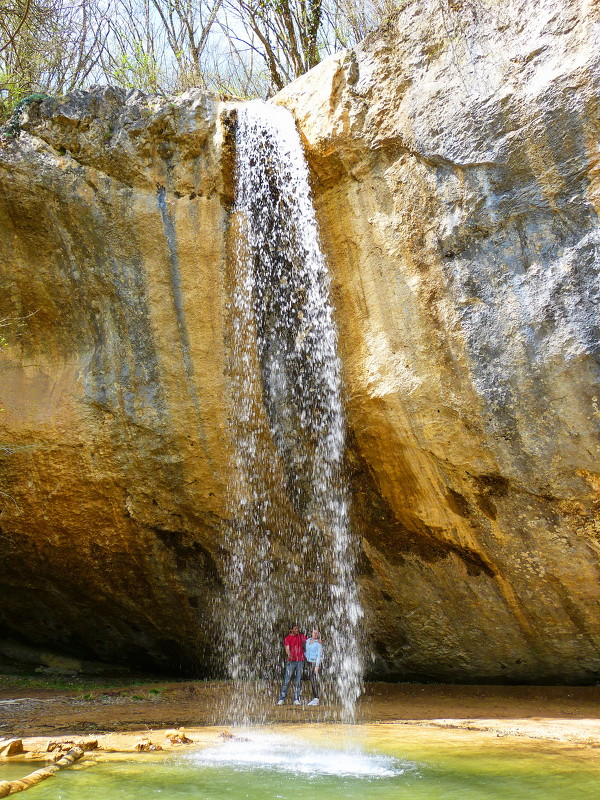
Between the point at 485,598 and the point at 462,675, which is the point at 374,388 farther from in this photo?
the point at 462,675

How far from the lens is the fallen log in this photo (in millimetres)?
4961

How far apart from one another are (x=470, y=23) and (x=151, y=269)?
5.38m

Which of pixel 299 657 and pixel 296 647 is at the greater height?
pixel 296 647

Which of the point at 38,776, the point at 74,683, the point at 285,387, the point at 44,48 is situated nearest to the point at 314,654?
the point at 285,387

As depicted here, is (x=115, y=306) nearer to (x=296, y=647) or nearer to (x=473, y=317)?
(x=473, y=317)

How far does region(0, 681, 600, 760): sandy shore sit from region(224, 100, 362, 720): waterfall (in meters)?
0.89

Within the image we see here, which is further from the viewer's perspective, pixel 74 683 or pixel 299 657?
pixel 74 683

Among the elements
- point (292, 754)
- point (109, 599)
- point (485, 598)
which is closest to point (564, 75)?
point (485, 598)

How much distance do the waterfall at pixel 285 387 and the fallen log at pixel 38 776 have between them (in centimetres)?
383

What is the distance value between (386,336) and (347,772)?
5.24 meters

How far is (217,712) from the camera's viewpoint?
28.9 ft

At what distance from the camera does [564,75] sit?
26.2 ft

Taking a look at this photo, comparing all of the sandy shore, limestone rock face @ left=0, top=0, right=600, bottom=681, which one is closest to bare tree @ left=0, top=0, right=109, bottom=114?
limestone rock face @ left=0, top=0, right=600, bottom=681

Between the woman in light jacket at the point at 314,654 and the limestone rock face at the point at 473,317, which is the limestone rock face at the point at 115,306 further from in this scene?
the woman in light jacket at the point at 314,654
